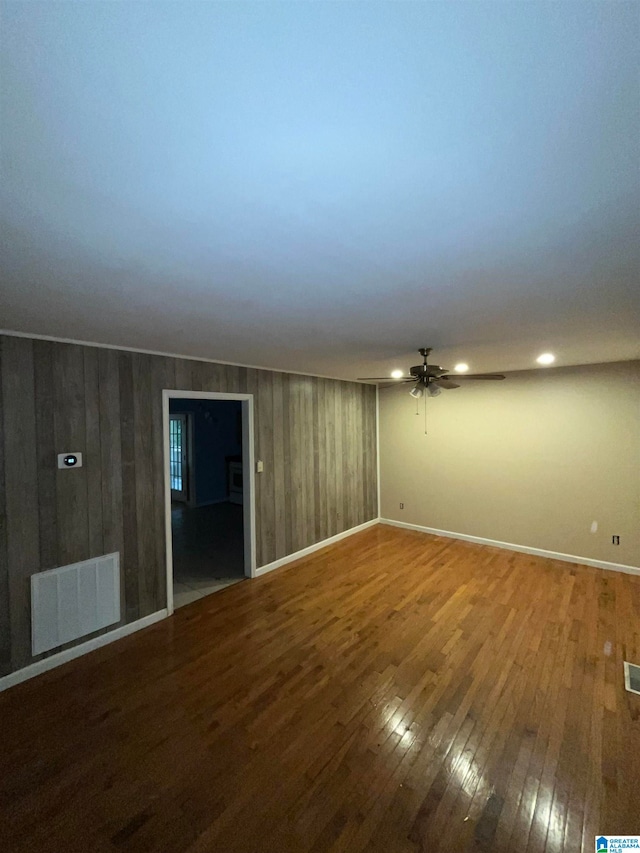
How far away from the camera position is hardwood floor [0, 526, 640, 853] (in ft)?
5.50

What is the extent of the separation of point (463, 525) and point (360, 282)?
4805 mm

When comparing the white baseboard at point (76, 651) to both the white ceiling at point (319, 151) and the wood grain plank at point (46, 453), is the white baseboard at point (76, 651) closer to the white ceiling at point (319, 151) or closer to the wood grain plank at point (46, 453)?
the wood grain plank at point (46, 453)

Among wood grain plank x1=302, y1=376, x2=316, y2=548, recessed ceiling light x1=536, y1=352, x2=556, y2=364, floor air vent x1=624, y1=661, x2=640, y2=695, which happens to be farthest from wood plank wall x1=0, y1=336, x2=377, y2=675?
floor air vent x1=624, y1=661, x2=640, y2=695

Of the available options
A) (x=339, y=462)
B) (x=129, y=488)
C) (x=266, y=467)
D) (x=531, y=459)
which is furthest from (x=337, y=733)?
(x=531, y=459)

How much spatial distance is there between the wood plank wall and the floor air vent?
3.38 m

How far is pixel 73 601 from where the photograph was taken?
2863 millimetres

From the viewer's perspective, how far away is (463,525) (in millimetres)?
5516

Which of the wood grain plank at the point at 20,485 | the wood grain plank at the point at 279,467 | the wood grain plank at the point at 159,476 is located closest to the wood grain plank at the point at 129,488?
the wood grain plank at the point at 159,476

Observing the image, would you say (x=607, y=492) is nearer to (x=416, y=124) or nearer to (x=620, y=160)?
(x=620, y=160)

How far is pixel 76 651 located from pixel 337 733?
2.17 meters

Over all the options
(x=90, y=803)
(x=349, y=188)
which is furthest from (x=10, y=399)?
(x=349, y=188)

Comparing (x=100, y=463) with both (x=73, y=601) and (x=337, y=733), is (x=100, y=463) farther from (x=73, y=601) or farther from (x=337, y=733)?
(x=337, y=733)

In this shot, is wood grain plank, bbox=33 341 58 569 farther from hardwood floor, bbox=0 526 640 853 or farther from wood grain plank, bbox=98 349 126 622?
hardwood floor, bbox=0 526 640 853

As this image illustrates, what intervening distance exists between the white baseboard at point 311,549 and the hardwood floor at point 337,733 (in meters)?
0.76
